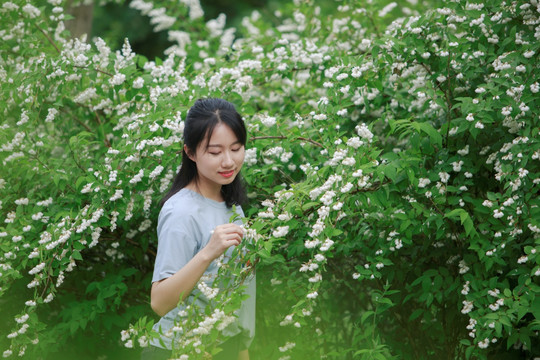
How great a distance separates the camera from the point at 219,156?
8.65 feet

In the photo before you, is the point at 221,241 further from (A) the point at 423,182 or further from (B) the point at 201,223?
(A) the point at 423,182

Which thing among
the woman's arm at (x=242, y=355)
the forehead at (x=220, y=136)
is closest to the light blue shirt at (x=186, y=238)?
the woman's arm at (x=242, y=355)

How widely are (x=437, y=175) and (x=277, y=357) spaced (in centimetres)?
138

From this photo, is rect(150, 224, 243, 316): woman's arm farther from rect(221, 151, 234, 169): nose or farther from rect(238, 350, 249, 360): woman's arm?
rect(238, 350, 249, 360): woman's arm

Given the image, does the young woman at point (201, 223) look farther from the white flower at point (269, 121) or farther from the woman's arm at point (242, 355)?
the white flower at point (269, 121)

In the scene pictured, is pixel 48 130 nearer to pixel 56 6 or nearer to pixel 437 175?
pixel 56 6

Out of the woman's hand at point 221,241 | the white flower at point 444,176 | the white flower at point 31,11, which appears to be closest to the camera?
the woman's hand at point 221,241

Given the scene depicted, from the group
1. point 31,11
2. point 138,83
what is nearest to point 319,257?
point 138,83

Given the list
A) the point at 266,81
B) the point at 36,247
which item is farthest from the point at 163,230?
the point at 266,81

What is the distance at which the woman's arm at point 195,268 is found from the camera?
2.34 meters

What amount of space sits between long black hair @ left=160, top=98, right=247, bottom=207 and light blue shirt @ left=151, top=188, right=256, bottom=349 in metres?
0.08

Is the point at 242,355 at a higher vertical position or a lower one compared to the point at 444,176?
lower

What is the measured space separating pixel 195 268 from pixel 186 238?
0.18 meters

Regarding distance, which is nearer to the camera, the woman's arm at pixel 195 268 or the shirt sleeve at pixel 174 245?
the woman's arm at pixel 195 268
